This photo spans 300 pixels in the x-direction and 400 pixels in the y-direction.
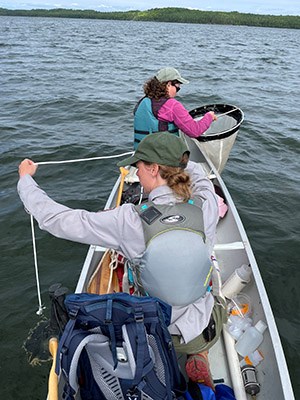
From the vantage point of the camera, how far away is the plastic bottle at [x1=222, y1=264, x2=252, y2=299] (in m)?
4.22

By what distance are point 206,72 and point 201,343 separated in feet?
73.1

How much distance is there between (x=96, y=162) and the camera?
9.63 m

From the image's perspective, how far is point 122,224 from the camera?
8.76 ft

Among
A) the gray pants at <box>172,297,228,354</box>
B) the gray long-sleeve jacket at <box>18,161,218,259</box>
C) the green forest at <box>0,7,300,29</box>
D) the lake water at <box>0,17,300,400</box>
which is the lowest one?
the lake water at <box>0,17,300,400</box>

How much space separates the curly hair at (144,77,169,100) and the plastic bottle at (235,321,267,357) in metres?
3.49

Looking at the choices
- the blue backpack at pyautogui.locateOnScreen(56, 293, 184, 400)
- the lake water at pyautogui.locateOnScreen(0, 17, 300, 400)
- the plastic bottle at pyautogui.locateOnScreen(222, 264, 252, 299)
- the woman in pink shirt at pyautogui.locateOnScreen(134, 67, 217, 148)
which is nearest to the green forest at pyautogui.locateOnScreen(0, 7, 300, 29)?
the lake water at pyautogui.locateOnScreen(0, 17, 300, 400)

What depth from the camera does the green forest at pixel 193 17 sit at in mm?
91875

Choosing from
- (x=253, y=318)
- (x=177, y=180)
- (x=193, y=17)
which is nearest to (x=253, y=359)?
(x=253, y=318)

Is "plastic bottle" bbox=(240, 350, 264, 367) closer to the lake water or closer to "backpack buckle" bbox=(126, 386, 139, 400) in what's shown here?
the lake water

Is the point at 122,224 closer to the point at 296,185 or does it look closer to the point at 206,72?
the point at 296,185

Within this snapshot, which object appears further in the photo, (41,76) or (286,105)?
(41,76)

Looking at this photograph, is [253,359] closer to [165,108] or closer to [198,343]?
[198,343]

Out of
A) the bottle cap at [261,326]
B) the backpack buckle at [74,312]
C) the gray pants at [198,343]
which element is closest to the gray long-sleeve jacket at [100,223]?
the backpack buckle at [74,312]

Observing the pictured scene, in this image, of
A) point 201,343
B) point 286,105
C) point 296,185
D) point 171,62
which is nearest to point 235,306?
point 201,343
